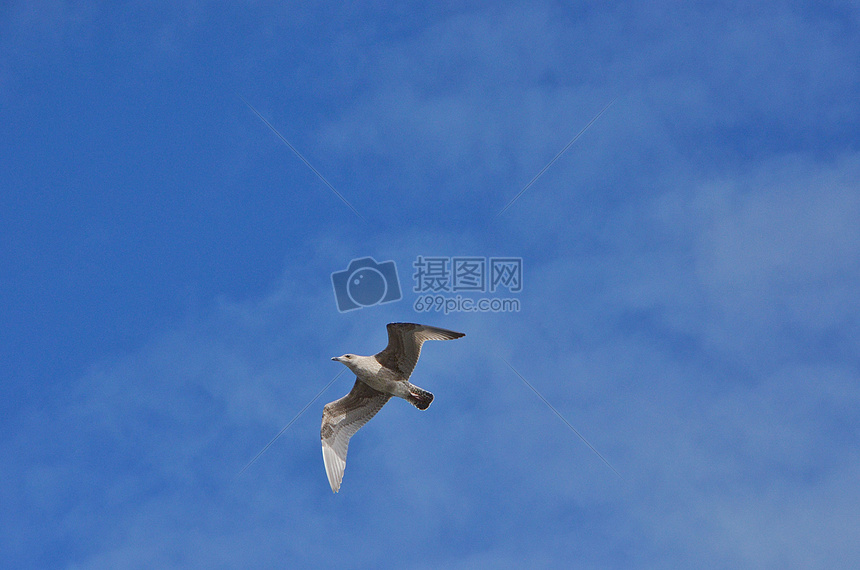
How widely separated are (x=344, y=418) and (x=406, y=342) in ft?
10.4

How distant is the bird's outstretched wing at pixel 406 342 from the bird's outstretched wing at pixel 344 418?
121 cm

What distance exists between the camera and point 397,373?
2450 cm

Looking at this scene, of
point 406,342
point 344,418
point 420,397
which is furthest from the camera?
point 344,418

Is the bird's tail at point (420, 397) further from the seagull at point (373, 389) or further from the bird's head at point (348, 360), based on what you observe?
the bird's head at point (348, 360)

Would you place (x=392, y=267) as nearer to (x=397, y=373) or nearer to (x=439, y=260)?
(x=439, y=260)

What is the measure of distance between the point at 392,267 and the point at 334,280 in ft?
5.56

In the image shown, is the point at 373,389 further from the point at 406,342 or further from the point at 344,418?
the point at 406,342

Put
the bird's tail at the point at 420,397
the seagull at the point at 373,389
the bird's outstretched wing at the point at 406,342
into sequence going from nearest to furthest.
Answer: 1. the bird's outstretched wing at the point at 406,342
2. the seagull at the point at 373,389
3. the bird's tail at the point at 420,397

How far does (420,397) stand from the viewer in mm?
24344

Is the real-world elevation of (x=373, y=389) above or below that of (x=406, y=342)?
below

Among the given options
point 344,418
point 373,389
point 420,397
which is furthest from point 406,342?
point 344,418

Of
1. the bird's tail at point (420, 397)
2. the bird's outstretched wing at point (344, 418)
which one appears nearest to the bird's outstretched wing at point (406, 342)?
the bird's tail at point (420, 397)

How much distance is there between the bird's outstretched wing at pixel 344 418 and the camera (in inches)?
999

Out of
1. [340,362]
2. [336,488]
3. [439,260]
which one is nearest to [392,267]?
[439,260]
